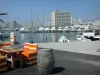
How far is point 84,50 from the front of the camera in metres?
14.6

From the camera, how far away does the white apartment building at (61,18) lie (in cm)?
12875

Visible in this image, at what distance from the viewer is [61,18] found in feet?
442

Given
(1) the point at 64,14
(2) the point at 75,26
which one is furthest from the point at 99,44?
(2) the point at 75,26

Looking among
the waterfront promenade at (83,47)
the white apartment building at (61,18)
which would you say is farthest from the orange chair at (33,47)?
the white apartment building at (61,18)

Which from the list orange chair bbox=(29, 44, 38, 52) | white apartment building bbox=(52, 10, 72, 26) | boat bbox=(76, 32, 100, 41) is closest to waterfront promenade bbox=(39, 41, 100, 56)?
orange chair bbox=(29, 44, 38, 52)

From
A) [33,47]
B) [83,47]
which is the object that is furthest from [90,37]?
[33,47]

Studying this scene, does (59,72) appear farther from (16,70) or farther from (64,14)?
(64,14)

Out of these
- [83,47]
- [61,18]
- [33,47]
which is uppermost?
[61,18]

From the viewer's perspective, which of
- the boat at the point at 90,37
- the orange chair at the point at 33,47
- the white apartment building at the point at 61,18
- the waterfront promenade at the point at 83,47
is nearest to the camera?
the orange chair at the point at 33,47

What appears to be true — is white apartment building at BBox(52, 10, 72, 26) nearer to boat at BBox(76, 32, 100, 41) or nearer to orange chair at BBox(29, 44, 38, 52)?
boat at BBox(76, 32, 100, 41)

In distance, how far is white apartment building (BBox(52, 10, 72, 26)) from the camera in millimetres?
128750

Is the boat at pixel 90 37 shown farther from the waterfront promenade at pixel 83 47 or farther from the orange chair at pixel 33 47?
the orange chair at pixel 33 47

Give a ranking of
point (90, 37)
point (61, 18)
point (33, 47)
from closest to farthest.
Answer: point (33, 47) → point (90, 37) → point (61, 18)

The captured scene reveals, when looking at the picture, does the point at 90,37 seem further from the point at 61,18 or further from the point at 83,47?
the point at 61,18
